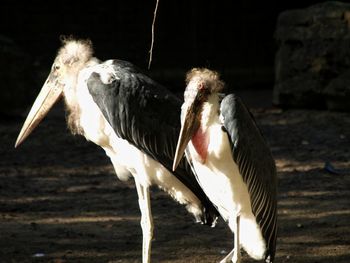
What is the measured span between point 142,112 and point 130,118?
75 mm

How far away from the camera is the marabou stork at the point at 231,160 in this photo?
168 inches

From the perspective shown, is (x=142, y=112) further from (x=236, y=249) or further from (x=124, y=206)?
(x=124, y=206)

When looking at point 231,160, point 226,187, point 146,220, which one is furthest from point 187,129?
point 146,220

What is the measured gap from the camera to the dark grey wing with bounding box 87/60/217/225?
4621 millimetres

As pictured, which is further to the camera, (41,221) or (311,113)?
(311,113)

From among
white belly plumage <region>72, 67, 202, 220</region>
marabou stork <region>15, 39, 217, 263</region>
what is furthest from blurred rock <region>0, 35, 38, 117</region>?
white belly plumage <region>72, 67, 202, 220</region>

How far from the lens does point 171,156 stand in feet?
15.6

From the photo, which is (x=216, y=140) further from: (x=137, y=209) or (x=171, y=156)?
(x=137, y=209)

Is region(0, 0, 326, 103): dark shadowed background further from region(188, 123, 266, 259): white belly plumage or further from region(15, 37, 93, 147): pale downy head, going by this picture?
region(188, 123, 266, 259): white belly plumage

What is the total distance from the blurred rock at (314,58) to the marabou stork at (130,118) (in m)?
4.08

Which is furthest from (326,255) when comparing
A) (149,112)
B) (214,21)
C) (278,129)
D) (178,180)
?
(214,21)

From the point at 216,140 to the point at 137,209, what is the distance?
75.0 inches

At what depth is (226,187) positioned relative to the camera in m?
4.50

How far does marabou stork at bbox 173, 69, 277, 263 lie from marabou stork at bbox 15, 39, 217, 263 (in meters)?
0.23
